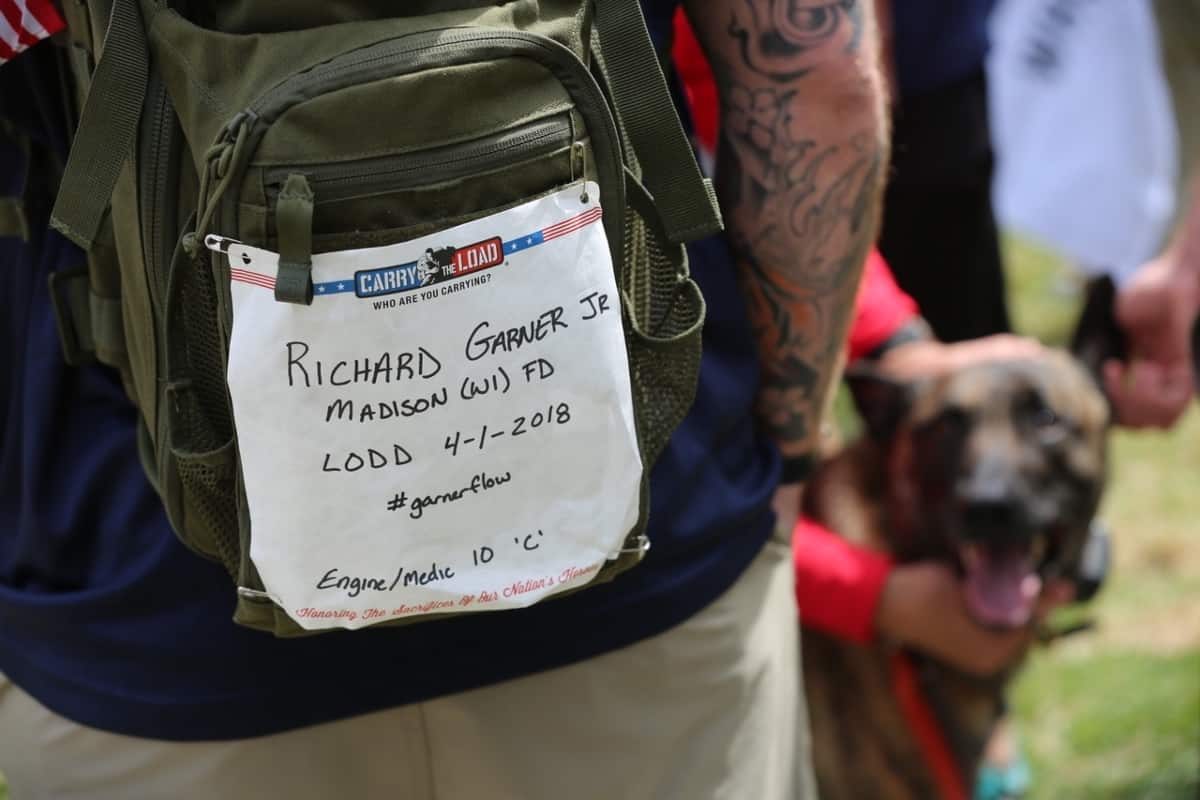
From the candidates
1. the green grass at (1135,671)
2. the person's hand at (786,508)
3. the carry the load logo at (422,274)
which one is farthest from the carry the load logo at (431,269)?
the green grass at (1135,671)

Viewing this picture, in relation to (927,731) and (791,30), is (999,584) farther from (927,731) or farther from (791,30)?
(791,30)

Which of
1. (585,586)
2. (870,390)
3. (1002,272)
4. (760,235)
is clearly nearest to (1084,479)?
(870,390)

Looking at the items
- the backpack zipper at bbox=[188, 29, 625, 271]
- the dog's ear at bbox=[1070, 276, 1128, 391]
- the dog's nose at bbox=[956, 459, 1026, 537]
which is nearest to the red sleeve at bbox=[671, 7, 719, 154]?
the backpack zipper at bbox=[188, 29, 625, 271]

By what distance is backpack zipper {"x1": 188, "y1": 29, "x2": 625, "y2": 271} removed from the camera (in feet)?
3.59

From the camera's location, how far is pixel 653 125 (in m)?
1.30

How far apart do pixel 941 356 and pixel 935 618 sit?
0.53 m

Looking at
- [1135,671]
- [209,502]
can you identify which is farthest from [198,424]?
[1135,671]

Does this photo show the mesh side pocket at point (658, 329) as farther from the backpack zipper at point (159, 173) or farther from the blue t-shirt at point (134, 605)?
the backpack zipper at point (159, 173)

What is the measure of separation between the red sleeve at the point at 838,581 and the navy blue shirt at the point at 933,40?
4.13 ft

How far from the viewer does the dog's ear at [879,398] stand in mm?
2689

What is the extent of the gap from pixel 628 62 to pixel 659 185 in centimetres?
12

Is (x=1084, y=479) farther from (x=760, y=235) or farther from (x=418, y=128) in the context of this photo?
(x=418, y=128)

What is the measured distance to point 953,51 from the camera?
10.5 feet

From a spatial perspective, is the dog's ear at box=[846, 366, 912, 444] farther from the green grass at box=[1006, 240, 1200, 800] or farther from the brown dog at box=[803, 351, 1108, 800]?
the green grass at box=[1006, 240, 1200, 800]
